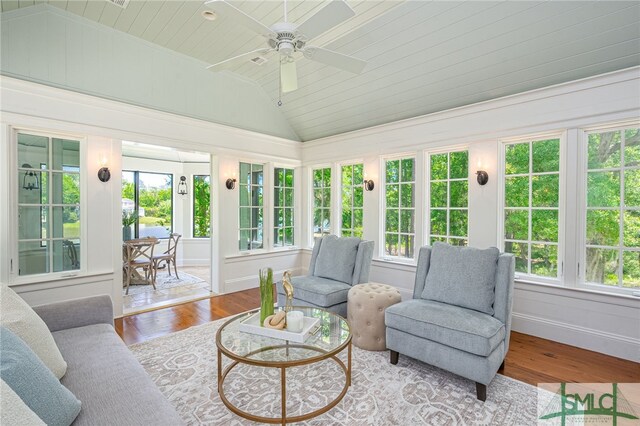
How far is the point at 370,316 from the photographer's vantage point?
3.09m

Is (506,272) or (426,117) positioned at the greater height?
(426,117)

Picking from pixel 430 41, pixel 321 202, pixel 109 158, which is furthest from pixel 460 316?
pixel 109 158

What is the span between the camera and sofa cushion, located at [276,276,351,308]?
350 cm

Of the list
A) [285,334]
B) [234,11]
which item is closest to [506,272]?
[285,334]

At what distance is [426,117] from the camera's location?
4.50 meters

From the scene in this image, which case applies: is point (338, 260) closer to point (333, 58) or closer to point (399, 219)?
point (399, 219)

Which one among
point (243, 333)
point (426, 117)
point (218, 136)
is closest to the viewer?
point (243, 333)

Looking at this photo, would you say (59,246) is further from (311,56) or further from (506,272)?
(506,272)

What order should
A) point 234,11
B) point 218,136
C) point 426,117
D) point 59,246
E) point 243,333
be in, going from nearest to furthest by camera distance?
point 234,11 → point 243,333 → point 59,246 → point 426,117 → point 218,136

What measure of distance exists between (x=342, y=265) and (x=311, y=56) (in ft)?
8.01

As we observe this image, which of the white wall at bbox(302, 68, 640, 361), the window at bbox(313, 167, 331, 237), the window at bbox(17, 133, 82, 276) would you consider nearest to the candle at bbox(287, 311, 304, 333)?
the white wall at bbox(302, 68, 640, 361)

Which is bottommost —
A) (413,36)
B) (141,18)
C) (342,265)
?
(342,265)

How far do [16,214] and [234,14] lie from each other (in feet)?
11.1

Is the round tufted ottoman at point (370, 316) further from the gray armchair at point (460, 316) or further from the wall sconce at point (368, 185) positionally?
the wall sconce at point (368, 185)
